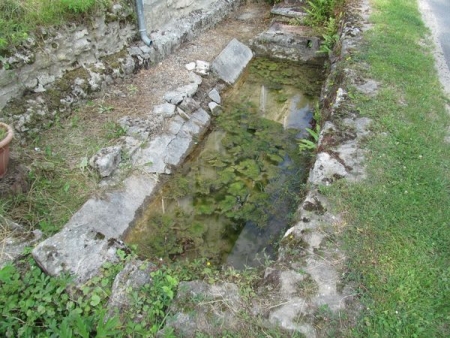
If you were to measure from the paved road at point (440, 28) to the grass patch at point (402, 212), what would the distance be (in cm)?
30

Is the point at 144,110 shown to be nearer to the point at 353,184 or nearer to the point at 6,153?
the point at 6,153

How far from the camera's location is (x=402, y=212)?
371 cm

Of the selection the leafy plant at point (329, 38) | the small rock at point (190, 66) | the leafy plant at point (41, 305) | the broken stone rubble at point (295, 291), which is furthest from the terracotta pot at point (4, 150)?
the leafy plant at point (329, 38)

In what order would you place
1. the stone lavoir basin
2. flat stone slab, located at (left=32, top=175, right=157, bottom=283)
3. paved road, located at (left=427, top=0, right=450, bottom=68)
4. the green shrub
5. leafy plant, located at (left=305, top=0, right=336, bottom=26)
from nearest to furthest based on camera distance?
flat stone slab, located at (left=32, top=175, right=157, bottom=283) → the stone lavoir basin → the green shrub → paved road, located at (left=427, top=0, right=450, bottom=68) → leafy plant, located at (left=305, top=0, right=336, bottom=26)

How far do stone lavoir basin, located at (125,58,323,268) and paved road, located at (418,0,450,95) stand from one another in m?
2.16

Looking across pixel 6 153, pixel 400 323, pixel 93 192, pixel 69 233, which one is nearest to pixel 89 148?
pixel 93 192

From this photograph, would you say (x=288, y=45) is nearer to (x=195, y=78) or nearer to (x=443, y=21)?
(x=195, y=78)

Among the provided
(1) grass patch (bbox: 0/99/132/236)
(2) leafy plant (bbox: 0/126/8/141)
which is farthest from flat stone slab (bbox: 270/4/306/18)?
(2) leafy plant (bbox: 0/126/8/141)

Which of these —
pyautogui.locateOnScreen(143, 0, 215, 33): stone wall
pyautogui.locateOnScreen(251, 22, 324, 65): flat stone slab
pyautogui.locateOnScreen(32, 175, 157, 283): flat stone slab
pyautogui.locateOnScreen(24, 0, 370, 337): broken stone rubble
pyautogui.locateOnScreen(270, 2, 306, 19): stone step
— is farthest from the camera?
pyautogui.locateOnScreen(270, 2, 306, 19): stone step

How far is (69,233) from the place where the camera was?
3.40 m

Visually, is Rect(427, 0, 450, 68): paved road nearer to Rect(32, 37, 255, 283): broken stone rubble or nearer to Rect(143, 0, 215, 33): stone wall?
Rect(32, 37, 255, 283): broken stone rubble

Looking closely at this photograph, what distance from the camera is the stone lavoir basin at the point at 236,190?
4.35m

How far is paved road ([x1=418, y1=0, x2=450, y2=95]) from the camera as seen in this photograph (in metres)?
6.30

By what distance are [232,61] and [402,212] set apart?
5.09 meters
